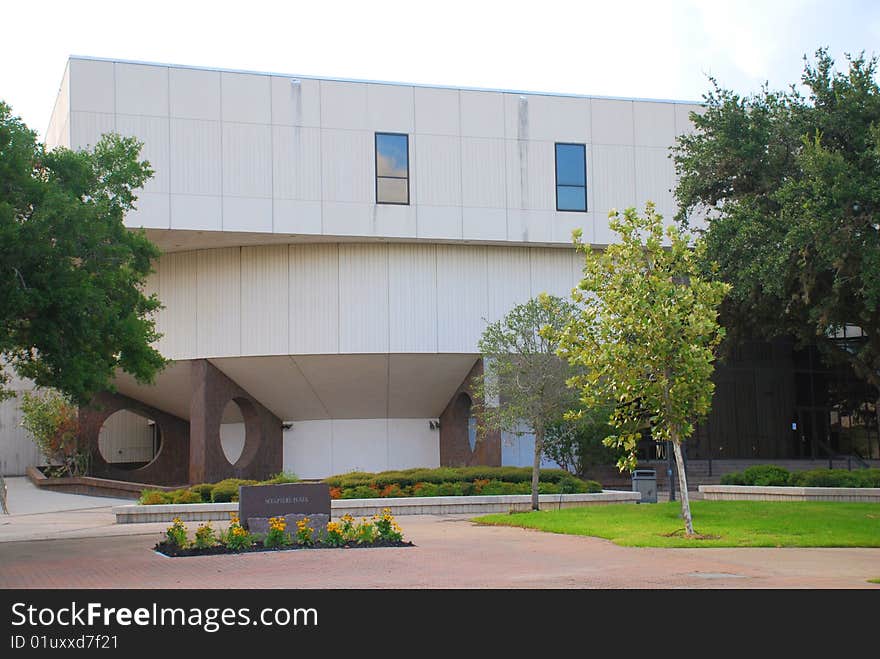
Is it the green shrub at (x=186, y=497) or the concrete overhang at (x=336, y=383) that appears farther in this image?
the concrete overhang at (x=336, y=383)

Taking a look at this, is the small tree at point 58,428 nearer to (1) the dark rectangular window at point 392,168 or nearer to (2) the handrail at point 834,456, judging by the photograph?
(1) the dark rectangular window at point 392,168

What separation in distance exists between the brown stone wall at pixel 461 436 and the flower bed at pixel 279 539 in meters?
20.3

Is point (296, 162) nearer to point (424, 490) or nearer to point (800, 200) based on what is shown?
point (424, 490)

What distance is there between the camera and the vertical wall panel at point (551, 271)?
40044mm

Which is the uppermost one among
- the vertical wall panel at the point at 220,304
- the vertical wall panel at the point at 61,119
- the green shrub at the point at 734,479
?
the vertical wall panel at the point at 61,119

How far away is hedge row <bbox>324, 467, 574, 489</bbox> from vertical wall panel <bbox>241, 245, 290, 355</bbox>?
329 inches

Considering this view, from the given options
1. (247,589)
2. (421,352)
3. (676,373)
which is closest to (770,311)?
(676,373)

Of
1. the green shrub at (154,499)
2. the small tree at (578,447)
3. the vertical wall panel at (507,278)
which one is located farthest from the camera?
the vertical wall panel at (507,278)

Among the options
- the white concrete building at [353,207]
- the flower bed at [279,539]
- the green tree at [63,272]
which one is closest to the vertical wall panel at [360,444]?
the white concrete building at [353,207]

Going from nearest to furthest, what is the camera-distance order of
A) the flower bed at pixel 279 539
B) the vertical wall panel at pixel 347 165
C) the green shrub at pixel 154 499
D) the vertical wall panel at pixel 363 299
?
the flower bed at pixel 279 539 < the green shrub at pixel 154 499 < the vertical wall panel at pixel 347 165 < the vertical wall panel at pixel 363 299

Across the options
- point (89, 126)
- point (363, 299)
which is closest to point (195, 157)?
point (89, 126)

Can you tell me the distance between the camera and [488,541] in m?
19.2
